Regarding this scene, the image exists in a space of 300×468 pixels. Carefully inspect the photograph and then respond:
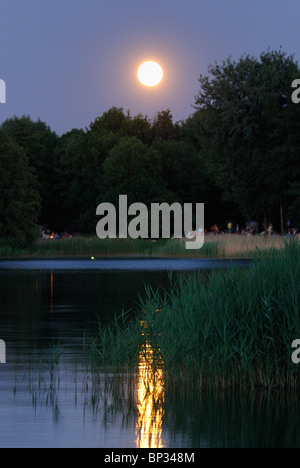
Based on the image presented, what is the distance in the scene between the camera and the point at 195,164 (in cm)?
11438

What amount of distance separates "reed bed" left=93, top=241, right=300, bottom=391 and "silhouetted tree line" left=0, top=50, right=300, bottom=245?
197 ft

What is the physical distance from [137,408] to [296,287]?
310 cm

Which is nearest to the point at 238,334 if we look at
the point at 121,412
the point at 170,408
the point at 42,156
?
the point at 170,408

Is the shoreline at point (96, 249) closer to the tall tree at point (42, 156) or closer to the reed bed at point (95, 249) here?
the reed bed at point (95, 249)

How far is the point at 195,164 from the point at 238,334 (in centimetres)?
10120

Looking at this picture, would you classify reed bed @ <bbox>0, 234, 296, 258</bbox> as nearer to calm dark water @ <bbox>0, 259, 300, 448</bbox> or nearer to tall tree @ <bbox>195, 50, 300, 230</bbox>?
tall tree @ <bbox>195, 50, 300, 230</bbox>

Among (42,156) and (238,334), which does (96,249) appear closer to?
(42,156)

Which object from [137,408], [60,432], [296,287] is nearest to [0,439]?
[60,432]

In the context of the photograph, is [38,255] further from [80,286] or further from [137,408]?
[137,408]

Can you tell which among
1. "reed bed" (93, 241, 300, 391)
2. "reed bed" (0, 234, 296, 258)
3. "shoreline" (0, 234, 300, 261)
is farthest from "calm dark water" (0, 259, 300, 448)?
"reed bed" (0, 234, 296, 258)

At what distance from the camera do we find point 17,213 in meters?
81.2

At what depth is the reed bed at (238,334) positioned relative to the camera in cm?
1341

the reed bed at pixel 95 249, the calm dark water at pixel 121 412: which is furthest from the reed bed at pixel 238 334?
the reed bed at pixel 95 249

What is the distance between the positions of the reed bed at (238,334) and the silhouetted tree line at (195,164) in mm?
59911
